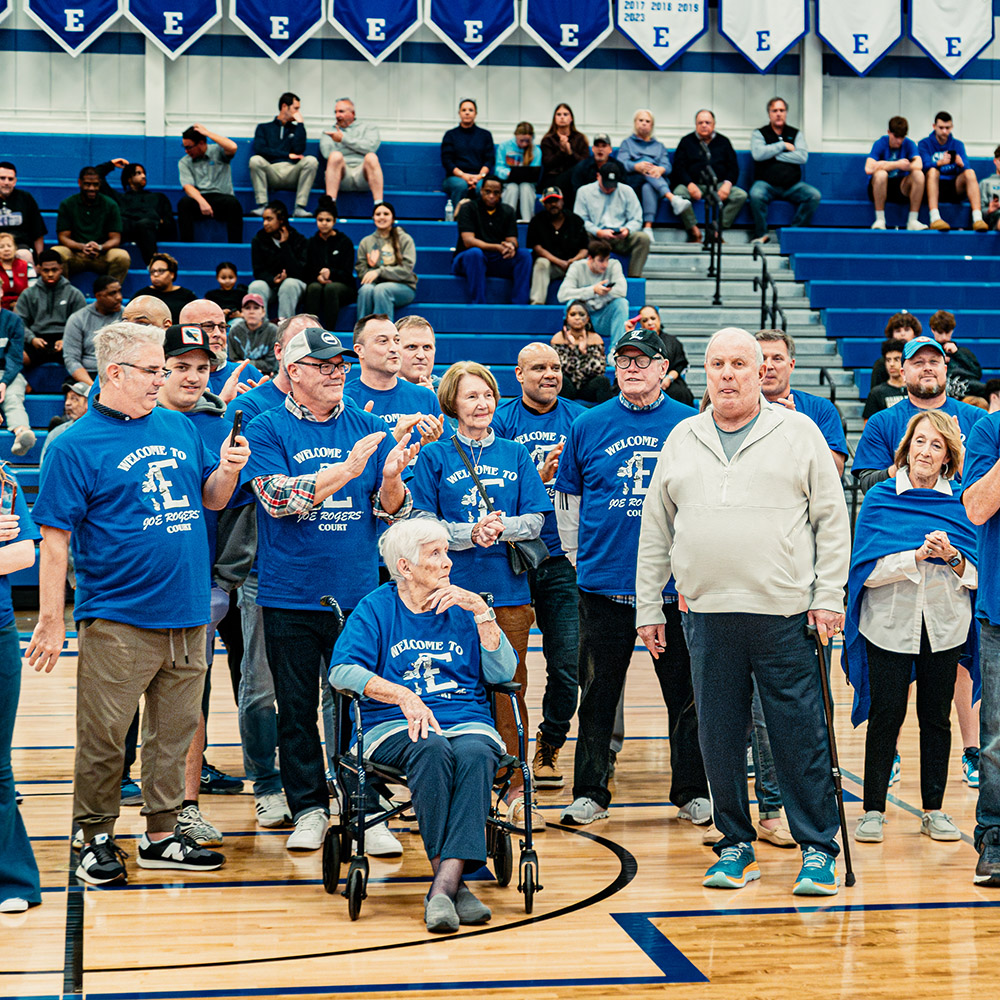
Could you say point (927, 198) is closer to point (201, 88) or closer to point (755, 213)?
point (755, 213)

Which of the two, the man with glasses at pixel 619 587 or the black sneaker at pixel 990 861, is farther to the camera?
the man with glasses at pixel 619 587

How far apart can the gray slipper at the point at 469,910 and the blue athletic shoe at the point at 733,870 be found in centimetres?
77

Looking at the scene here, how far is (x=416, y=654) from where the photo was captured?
4.23 metres

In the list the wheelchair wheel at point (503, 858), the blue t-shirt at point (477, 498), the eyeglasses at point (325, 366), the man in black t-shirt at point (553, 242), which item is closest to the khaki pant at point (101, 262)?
the man in black t-shirt at point (553, 242)

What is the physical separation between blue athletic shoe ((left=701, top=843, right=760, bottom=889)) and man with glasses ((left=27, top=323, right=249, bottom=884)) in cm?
173

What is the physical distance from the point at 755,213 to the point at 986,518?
32.4ft

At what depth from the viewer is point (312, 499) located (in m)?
4.46

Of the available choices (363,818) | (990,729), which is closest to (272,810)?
(363,818)

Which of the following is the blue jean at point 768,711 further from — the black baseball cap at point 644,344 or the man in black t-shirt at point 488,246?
the man in black t-shirt at point 488,246

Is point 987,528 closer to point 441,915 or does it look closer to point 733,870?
point 733,870

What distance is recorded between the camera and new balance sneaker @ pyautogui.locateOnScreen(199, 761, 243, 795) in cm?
546

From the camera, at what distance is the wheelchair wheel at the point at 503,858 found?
13.9ft

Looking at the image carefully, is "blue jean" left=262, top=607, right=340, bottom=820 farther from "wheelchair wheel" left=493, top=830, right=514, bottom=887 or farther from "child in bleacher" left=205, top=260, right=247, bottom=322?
"child in bleacher" left=205, top=260, right=247, bottom=322

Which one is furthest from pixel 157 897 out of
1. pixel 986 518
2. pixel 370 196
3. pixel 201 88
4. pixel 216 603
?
pixel 201 88
